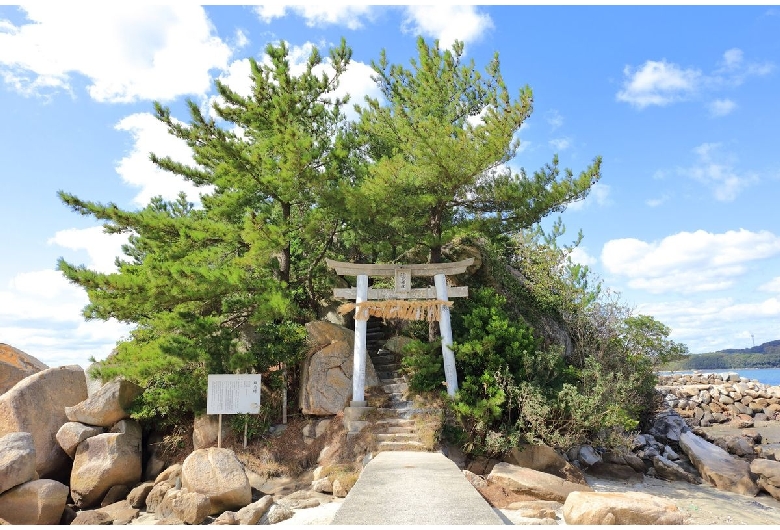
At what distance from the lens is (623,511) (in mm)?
5742

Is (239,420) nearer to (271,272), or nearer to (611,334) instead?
(271,272)

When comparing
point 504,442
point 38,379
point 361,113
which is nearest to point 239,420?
point 38,379

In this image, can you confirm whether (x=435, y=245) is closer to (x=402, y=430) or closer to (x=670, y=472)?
(x=402, y=430)

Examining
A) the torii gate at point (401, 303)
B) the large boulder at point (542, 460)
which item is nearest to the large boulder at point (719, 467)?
the large boulder at point (542, 460)

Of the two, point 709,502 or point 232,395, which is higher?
point 232,395

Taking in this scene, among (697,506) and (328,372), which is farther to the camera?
(328,372)

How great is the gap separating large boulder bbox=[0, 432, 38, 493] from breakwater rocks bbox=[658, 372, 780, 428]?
20254 millimetres

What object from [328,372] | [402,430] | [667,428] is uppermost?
[328,372]

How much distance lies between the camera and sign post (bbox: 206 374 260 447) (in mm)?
10961

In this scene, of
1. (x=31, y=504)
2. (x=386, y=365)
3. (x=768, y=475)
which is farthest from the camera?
(x=386, y=365)

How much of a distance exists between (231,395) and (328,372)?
2347 millimetres

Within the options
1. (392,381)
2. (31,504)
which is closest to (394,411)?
(392,381)

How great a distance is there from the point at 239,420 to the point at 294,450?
143 centimetres

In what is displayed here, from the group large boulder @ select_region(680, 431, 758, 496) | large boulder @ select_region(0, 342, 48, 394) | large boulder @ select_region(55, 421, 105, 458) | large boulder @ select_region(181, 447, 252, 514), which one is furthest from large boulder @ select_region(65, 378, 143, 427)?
large boulder @ select_region(680, 431, 758, 496)
